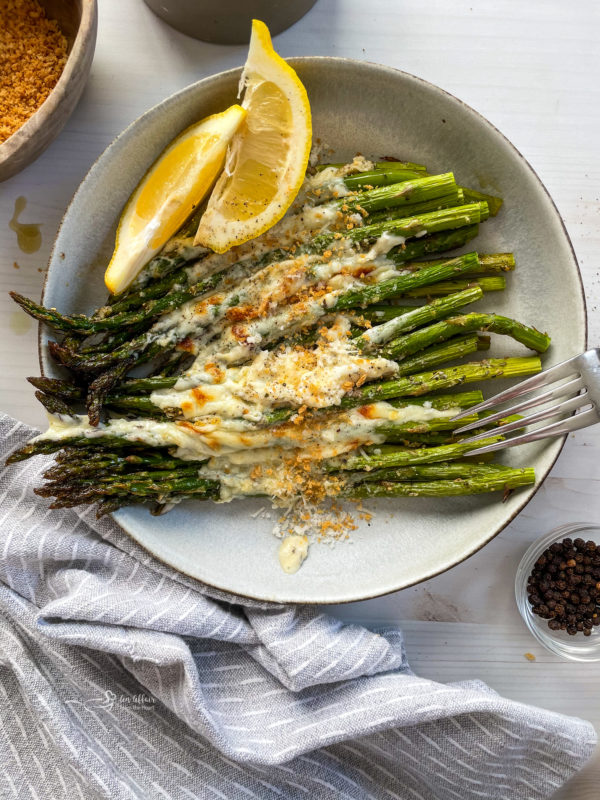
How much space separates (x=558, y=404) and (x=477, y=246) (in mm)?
607

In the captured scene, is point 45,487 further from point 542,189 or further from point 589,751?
point 589,751

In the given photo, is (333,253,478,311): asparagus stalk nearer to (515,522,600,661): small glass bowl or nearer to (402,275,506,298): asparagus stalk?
(402,275,506,298): asparagus stalk

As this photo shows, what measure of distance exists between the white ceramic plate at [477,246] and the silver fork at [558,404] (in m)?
0.11

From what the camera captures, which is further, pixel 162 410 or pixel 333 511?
pixel 333 511

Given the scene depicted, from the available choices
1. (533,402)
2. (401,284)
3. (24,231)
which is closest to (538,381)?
(533,402)

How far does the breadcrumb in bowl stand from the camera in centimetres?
196

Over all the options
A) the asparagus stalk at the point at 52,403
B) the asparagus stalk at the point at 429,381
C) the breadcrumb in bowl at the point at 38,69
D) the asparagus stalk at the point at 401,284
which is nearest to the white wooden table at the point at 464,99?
the breadcrumb in bowl at the point at 38,69

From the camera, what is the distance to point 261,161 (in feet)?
6.71

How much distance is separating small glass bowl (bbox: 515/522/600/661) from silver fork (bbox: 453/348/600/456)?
0.50m

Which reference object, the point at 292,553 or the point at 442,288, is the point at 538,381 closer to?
the point at 442,288

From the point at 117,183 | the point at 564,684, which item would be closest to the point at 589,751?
the point at 564,684

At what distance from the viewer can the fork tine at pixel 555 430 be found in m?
2.00

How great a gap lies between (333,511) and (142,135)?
1.39 m

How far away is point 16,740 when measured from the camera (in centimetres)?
227
